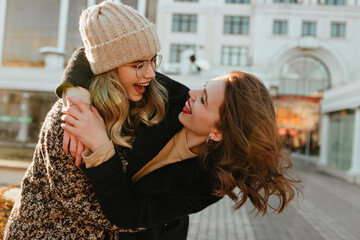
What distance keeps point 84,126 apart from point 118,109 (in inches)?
10.4

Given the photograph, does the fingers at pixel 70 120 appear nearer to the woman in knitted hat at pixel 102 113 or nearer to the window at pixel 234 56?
the woman in knitted hat at pixel 102 113

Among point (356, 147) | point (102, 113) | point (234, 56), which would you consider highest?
point (234, 56)

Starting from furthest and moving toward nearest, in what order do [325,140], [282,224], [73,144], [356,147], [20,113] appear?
[20,113], [325,140], [356,147], [282,224], [73,144]

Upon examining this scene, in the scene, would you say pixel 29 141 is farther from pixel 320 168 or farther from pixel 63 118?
pixel 63 118

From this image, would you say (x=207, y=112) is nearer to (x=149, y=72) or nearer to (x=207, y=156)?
(x=207, y=156)

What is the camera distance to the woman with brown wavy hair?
1.90 m

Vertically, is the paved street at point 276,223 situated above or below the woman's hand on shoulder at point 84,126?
below

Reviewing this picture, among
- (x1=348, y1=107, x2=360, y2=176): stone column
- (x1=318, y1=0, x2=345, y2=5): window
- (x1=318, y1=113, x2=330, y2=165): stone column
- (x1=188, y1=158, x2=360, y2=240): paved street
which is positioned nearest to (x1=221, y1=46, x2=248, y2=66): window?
(x1=318, y1=0, x2=345, y2=5): window

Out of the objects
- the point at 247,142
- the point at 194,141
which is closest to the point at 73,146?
the point at 194,141

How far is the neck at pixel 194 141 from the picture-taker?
213 cm

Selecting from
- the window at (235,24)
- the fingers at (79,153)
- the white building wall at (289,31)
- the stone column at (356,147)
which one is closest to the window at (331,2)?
the white building wall at (289,31)

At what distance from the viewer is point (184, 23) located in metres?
36.1

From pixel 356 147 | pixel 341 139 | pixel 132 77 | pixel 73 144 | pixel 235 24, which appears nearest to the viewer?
pixel 73 144

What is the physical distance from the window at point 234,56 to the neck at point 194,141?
114ft
